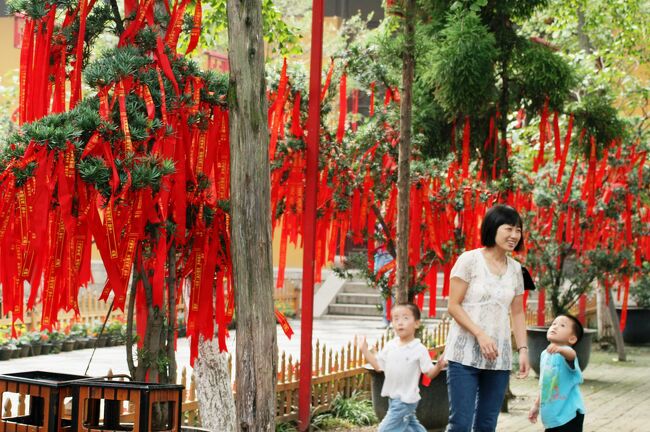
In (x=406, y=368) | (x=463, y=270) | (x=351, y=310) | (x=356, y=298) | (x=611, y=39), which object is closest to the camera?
(x=463, y=270)

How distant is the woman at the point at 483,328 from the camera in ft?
19.9

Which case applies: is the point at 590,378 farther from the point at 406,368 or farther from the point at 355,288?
the point at 355,288

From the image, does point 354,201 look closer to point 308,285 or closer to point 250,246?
point 308,285

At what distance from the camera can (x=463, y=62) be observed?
8906 millimetres

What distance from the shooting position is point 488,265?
629cm

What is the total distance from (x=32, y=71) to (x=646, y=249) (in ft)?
37.9

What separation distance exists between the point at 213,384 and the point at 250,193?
7.90ft

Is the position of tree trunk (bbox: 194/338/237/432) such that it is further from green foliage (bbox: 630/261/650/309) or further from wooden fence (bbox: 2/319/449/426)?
green foliage (bbox: 630/261/650/309)

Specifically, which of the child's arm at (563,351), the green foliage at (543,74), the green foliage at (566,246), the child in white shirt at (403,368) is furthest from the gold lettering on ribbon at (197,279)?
the green foliage at (566,246)

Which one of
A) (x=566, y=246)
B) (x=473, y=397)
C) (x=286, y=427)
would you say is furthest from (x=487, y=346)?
(x=566, y=246)

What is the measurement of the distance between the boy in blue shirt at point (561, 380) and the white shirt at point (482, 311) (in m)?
0.47

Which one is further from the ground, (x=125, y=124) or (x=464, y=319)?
(x=125, y=124)

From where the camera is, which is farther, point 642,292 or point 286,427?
point 642,292

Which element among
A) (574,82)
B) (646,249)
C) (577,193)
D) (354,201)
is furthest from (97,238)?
(646,249)
